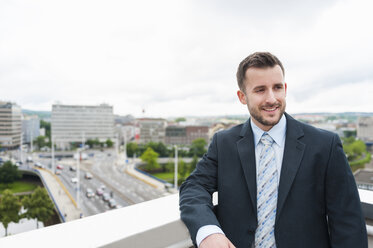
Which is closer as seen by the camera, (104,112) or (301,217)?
(301,217)

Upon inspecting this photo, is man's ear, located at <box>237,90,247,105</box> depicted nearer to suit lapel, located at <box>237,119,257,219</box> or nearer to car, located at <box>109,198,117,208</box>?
suit lapel, located at <box>237,119,257,219</box>

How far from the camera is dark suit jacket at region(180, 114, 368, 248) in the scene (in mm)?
656

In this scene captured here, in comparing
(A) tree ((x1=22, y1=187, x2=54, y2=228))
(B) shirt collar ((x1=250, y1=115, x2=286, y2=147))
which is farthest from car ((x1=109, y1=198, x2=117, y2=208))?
(B) shirt collar ((x1=250, y1=115, x2=286, y2=147))

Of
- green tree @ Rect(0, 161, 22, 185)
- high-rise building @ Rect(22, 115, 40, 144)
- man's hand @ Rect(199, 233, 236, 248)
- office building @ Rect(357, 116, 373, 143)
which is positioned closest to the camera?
man's hand @ Rect(199, 233, 236, 248)

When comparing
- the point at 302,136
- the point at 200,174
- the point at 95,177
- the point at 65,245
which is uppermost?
the point at 302,136

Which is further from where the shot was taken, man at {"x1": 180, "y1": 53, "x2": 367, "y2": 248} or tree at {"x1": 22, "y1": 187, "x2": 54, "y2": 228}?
tree at {"x1": 22, "y1": 187, "x2": 54, "y2": 228}

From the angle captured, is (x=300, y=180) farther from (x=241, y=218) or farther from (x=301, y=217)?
(x=241, y=218)

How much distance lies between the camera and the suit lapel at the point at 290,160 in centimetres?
68

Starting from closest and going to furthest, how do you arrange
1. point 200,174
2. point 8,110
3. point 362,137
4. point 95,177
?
1. point 200,174
2. point 95,177
3. point 8,110
4. point 362,137

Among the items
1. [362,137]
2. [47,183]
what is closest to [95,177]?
[47,183]

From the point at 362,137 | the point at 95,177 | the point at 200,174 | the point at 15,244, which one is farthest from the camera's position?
the point at 362,137

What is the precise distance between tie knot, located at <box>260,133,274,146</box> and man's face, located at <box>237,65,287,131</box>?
0.03m

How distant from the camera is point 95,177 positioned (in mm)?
24141

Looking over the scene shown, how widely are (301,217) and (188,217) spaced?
307 mm
